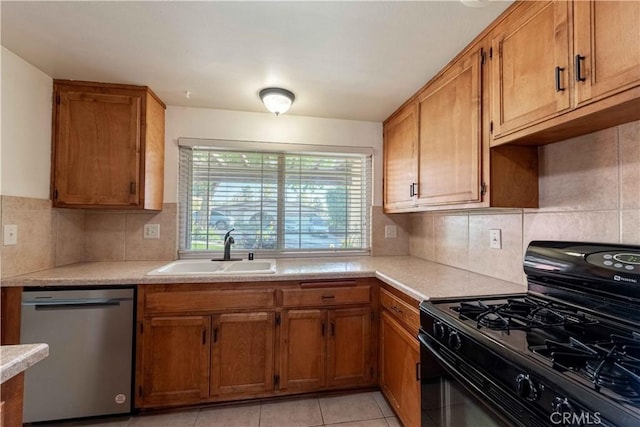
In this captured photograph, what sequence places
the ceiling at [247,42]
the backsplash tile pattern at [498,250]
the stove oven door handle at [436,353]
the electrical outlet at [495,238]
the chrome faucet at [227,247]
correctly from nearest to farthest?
1. the stove oven door handle at [436,353]
2. the ceiling at [247,42]
3. the backsplash tile pattern at [498,250]
4. the electrical outlet at [495,238]
5. the chrome faucet at [227,247]

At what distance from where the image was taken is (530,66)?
1180 mm

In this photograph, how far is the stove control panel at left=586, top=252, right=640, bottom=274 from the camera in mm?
968

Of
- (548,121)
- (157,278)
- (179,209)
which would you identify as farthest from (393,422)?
(179,209)

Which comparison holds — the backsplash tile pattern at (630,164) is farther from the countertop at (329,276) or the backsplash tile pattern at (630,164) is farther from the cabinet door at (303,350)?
the cabinet door at (303,350)

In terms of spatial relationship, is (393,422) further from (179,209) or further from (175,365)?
(179,209)

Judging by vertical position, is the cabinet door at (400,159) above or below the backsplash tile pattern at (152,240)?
above

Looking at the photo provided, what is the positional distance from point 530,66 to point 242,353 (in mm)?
2139

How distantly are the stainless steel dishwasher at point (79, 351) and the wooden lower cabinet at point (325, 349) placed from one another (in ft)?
3.13

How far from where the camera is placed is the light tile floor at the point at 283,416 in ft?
5.74

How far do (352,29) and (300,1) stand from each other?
0.99ft

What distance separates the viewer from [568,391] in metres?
0.67

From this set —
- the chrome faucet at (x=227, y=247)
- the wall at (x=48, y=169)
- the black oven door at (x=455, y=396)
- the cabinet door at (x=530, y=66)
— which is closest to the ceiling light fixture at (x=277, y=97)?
the wall at (x=48, y=169)

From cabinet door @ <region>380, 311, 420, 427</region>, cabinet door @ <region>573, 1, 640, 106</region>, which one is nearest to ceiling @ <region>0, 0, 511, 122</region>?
cabinet door @ <region>573, 1, 640, 106</region>

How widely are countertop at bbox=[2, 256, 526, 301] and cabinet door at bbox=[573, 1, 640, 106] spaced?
94 cm
